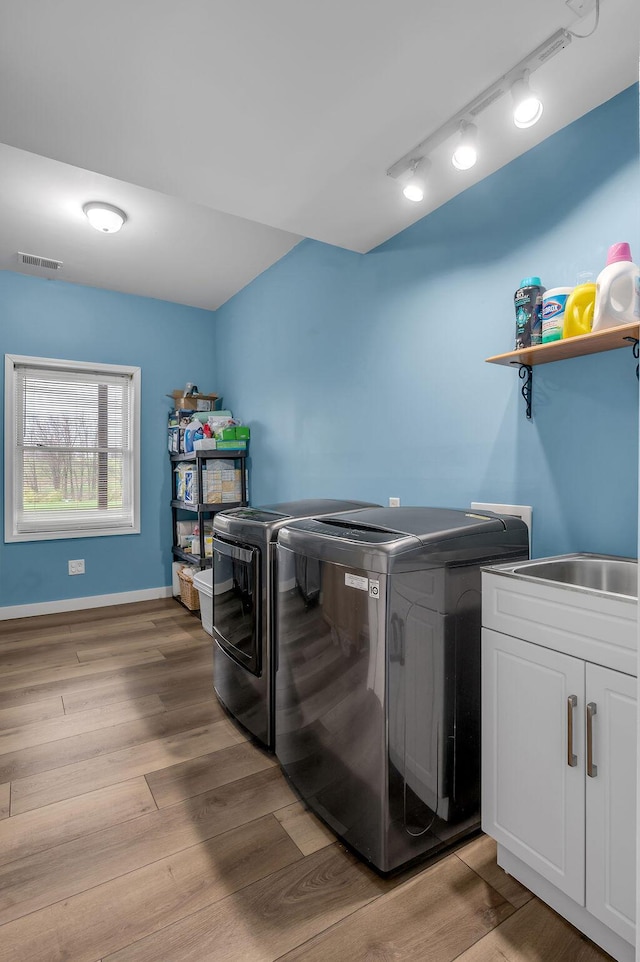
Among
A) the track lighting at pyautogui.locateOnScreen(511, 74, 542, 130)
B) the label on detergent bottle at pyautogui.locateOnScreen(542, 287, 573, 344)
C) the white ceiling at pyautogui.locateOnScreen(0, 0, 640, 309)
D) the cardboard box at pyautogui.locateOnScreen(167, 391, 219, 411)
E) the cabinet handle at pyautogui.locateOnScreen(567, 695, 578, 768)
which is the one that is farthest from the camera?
the cardboard box at pyautogui.locateOnScreen(167, 391, 219, 411)

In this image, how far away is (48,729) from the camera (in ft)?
7.28

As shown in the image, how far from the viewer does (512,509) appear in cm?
188

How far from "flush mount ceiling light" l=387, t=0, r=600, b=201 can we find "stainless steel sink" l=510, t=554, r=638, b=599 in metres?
1.37

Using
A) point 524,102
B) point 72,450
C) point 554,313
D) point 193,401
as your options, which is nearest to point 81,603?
point 72,450

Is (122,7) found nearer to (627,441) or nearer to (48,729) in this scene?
(627,441)

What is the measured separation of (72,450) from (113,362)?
0.80 metres

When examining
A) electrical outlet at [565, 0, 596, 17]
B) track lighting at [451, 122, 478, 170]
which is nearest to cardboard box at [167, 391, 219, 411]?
track lighting at [451, 122, 478, 170]

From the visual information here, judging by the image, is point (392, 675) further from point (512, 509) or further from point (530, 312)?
point (530, 312)

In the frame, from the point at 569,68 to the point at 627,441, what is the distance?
1146 millimetres

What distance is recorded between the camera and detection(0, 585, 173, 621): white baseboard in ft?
12.2

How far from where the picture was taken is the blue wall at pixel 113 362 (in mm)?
3719

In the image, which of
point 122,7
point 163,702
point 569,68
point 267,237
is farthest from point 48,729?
point 569,68

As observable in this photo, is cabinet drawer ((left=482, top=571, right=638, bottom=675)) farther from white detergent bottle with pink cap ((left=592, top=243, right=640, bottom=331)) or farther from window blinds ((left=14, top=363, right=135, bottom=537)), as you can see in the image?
window blinds ((left=14, top=363, right=135, bottom=537))

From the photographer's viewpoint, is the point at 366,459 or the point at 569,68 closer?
the point at 569,68
